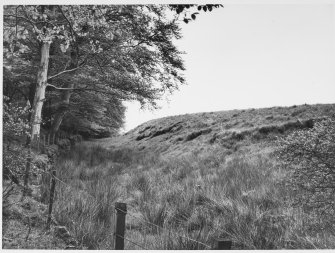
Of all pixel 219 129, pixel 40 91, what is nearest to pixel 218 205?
pixel 40 91

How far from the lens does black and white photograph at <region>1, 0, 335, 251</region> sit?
2883 mm

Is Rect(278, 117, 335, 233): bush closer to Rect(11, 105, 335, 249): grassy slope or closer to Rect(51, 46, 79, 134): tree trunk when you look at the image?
Rect(11, 105, 335, 249): grassy slope

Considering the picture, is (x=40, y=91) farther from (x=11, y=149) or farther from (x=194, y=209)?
(x=194, y=209)

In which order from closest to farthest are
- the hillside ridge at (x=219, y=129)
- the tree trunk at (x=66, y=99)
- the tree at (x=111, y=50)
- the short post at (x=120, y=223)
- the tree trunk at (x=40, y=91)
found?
the short post at (x=120, y=223), the tree at (x=111, y=50), the tree trunk at (x=40, y=91), the tree trunk at (x=66, y=99), the hillside ridge at (x=219, y=129)

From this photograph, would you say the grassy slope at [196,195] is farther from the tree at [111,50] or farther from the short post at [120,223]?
the tree at [111,50]

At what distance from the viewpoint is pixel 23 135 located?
349 centimetres

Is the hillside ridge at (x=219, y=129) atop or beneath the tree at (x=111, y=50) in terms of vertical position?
beneath

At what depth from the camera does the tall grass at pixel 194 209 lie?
9.59ft

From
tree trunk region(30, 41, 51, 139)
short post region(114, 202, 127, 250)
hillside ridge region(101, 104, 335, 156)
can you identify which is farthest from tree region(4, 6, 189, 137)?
hillside ridge region(101, 104, 335, 156)

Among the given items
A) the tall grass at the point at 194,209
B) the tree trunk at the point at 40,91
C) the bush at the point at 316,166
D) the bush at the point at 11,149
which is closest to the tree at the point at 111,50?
the tree trunk at the point at 40,91

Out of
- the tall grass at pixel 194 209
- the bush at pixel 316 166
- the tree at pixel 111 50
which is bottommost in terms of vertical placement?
the tall grass at pixel 194 209

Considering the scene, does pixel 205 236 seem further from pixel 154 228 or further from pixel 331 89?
pixel 331 89

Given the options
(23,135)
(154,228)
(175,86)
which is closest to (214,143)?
(175,86)

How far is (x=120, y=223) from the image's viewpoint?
8.04ft
